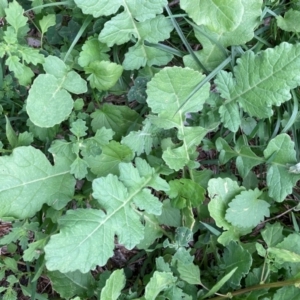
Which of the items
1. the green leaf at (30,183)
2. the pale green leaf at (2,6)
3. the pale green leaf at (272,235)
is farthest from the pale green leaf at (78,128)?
the pale green leaf at (272,235)

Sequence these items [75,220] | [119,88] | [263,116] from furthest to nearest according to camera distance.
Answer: [119,88], [263,116], [75,220]

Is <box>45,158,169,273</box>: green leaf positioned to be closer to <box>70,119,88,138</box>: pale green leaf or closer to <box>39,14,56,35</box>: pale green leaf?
<box>70,119,88,138</box>: pale green leaf

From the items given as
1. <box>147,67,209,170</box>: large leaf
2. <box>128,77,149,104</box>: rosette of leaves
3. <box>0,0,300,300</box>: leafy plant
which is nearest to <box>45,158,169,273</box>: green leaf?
<box>0,0,300,300</box>: leafy plant

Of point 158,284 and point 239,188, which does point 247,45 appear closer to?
point 239,188

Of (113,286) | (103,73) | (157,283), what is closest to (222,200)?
(157,283)

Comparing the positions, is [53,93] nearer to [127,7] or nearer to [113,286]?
[127,7]

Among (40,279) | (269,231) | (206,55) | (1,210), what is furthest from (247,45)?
(40,279)
